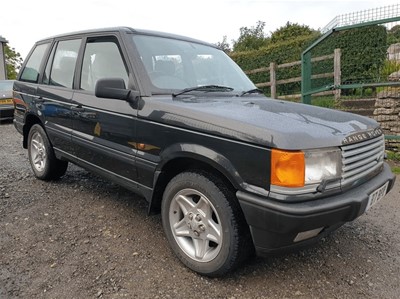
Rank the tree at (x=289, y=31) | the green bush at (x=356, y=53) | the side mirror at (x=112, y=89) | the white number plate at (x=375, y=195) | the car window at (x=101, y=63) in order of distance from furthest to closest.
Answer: the tree at (x=289, y=31)
the green bush at (x=356, y=53)
the car window at (x=101, y=63)
the side mirror at (x=112, y=89)
the white number plate at (x=375, y=195)

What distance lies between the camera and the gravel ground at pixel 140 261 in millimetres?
2396

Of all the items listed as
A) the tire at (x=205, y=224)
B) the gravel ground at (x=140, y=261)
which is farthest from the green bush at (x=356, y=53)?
the tire at (x=205, y=224)

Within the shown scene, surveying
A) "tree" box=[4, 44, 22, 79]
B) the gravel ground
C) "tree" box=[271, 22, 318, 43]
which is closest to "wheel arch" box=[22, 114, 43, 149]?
the gravel ground

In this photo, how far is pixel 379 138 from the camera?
2.77m

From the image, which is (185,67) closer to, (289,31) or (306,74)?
(306,74)

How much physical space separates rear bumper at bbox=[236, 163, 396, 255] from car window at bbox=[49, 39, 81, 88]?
2.67 meters

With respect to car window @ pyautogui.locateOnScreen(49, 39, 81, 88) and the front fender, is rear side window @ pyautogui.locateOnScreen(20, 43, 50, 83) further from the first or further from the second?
the front fender

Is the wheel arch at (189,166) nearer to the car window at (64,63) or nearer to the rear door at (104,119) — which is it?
the rear door at (104,119)

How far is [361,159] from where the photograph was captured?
7.92 ft

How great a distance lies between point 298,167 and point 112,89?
1645 millimetres

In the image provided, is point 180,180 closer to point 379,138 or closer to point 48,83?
point 379,138

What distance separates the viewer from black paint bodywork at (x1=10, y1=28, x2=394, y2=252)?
208 cm

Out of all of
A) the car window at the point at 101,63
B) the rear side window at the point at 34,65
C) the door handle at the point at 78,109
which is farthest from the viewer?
the rear side window at the point at 34,65

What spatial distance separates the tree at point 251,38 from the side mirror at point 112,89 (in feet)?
69.6
